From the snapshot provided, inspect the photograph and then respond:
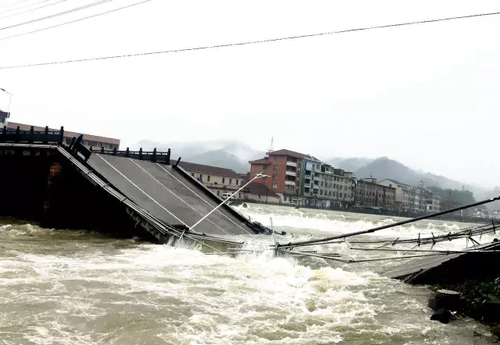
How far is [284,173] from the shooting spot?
90.8m

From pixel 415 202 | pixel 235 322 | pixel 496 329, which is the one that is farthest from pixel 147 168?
pixel 415 202

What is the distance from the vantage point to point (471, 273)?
931 centimetres

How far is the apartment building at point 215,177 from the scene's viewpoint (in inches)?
3324

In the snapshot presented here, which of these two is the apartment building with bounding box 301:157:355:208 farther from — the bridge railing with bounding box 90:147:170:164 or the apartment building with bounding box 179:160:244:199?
the bridge railing with bounding box 90:147:170:164

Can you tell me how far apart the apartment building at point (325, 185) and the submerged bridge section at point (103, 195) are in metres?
73.8

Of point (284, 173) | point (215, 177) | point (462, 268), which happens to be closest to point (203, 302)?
point (462, 268)

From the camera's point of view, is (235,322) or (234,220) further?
(234,220)

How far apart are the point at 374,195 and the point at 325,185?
23.2 metres

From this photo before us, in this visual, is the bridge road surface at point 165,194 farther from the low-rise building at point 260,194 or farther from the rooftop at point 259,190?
the rooftop at point 259,190

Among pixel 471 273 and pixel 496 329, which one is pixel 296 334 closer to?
pixel 496 329

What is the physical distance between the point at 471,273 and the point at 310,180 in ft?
287

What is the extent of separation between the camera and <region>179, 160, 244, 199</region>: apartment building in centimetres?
8444

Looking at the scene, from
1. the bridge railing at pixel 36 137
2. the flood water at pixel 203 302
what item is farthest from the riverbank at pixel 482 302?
the bridge railing at pixel 36 137

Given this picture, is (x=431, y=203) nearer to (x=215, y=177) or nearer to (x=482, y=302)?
(x=215, y=177)
